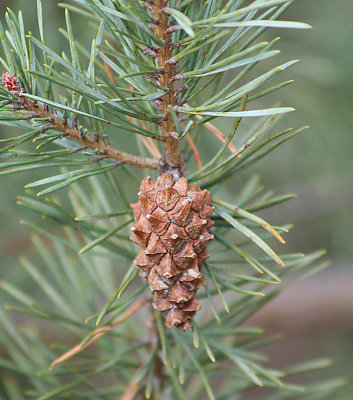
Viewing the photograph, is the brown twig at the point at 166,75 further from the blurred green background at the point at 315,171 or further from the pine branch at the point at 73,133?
the blurred green background at the point at 315,171

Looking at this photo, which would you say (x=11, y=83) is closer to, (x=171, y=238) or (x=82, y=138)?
(x=82, y=138)

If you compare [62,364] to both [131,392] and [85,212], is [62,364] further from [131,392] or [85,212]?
[85,212]

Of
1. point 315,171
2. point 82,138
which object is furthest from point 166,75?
point 315,171

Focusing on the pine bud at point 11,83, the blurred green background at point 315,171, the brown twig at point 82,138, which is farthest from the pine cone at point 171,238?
the blurred green background at point 315,171

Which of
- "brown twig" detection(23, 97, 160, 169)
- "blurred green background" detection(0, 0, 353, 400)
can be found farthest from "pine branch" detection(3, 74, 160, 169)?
"blurred green background" detection(0, 0, 353, 400)

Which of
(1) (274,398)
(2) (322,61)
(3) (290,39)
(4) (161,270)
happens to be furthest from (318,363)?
(3) (290,39)

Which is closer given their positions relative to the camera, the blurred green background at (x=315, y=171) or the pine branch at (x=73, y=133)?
the pine branch at (x=73, y=133)
